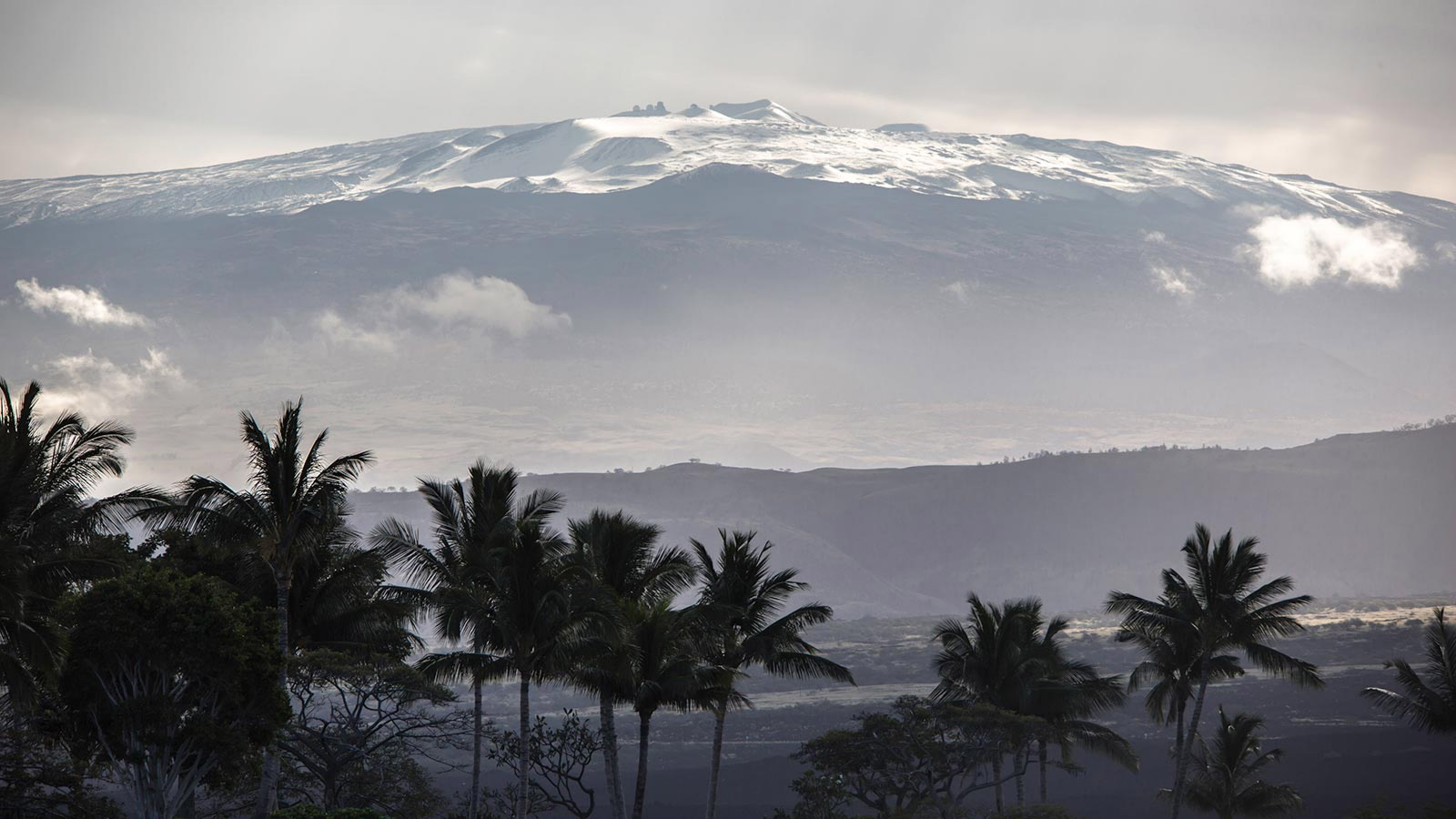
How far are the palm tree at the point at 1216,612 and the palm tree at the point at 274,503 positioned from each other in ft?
89.0

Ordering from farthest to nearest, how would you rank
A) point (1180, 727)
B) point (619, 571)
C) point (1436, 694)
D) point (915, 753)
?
point (915, 753) < point (1180, 727) < point (1436, 694) < point (619, 571)

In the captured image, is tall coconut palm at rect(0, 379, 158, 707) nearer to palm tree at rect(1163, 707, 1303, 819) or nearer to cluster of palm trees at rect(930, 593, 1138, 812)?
cluster of palm trees at rect(930, 593, 1138, 812)

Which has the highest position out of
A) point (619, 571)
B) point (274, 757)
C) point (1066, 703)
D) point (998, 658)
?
point (619, 571)

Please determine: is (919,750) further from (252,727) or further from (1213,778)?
(252,727)

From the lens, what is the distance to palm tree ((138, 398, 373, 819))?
3906cm

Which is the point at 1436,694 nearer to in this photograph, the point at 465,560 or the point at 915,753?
the point at 915,753

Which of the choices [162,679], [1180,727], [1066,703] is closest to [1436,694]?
[1180,727]

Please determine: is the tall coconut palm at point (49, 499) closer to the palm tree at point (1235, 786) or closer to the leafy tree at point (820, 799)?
the leafy tree at point (820, 799)

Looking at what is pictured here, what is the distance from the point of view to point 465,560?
42.5 metres

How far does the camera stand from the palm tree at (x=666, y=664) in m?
41.9

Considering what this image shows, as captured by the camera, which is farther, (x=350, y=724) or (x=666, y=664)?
(x=350, y=724)

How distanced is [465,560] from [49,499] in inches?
452

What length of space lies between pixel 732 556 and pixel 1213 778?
72.6 feet

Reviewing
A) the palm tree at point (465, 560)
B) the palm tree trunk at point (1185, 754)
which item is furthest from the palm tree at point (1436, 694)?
the palm tree at point (465, 560)
